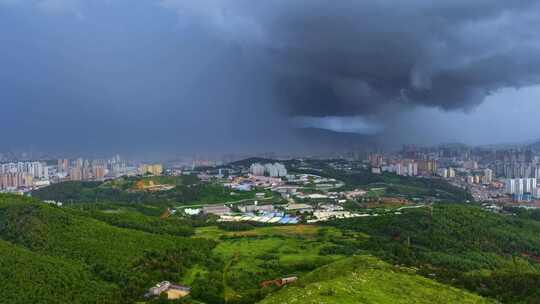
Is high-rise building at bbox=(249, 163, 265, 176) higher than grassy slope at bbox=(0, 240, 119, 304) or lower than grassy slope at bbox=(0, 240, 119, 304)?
higher

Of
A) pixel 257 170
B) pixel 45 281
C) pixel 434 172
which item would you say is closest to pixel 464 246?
pixel 45 281

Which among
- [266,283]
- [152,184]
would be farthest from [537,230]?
[152,184]

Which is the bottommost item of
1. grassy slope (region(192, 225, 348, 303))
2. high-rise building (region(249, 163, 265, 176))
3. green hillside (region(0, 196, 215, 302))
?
grassy slope (region(192, 225, 348, 303))

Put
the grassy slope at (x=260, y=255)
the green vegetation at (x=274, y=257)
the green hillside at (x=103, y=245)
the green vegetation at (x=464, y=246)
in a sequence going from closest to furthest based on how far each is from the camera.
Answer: the green vegetation at (x=274, y=257) → the green vegetation at (x=464, y=246) → the grassy slope at (x=260, y=255) → the green hillside at (x=103, y=245)

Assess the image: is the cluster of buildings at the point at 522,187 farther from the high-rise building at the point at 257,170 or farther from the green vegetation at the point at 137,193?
the high-rise building at the point at 257,170

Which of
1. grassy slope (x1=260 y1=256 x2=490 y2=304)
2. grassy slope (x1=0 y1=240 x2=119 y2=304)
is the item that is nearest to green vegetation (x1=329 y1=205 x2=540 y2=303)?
grassy slope (x1=260 y1=256 x2=490 y2=304)

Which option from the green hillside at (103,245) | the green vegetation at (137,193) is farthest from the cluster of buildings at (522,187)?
the green hillside at (103,245)

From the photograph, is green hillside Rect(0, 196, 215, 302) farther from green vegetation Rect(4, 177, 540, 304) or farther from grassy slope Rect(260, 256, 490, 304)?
grassy slope Rect(260, 256, 490, 304)
